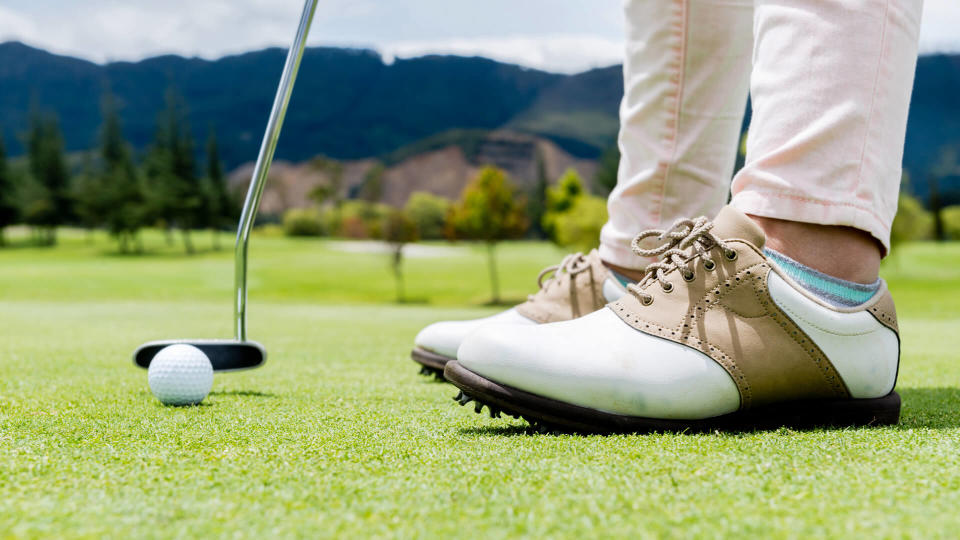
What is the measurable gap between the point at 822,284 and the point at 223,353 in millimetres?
1500

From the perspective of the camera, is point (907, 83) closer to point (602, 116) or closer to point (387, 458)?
point (387, 458)

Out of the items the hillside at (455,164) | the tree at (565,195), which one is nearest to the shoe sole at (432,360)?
the tree at (565,195)

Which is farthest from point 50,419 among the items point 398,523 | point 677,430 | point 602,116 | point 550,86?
point 550,86

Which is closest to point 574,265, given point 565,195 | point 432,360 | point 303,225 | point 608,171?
point 432,360

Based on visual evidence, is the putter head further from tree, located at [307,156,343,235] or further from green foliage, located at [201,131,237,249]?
tree, located at [307,156,343,235]

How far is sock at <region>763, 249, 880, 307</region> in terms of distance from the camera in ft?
3.84

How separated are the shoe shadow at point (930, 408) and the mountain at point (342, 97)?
128 meters

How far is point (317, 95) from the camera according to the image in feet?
493

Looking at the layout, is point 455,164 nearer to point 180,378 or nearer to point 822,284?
point 180,378

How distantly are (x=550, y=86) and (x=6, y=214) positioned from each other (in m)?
118

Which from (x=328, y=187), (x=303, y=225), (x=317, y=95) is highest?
(x=317, y=95)

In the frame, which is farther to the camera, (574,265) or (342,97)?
(342,97)

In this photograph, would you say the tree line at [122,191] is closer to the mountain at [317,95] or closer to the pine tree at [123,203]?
the pine tree at [123,203]

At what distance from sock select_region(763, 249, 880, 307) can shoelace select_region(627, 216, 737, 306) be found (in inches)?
3.3
